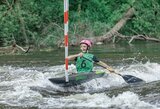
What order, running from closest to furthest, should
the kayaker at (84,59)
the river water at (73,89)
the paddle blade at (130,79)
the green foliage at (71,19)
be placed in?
the river water at (73,89) < the kayaker at (84,59) < the paddle blade at (130,79) < the green foliage at (71,19)

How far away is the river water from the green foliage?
861cm

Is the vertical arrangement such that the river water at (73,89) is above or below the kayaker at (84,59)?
below

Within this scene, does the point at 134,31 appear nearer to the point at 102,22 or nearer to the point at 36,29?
the point at 102,22

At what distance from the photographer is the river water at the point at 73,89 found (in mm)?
9188

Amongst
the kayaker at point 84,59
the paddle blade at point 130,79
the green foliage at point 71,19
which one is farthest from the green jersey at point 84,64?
the green foliage at point 71,19

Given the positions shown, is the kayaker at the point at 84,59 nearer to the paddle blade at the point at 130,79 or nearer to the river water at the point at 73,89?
the river water at the point at 73,89

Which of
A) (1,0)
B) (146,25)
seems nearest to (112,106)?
(1,0)

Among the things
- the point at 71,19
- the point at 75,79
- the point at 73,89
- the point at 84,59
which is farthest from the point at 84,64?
the point at 71,19

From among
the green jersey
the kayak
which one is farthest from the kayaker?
the kayak

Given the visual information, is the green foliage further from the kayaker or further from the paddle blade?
the paddle blade

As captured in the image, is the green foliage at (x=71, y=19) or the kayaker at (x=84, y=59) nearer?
the kayaker at (x=84, y=59)

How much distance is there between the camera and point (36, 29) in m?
29.4

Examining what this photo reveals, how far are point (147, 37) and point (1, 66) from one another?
14926 millimetres

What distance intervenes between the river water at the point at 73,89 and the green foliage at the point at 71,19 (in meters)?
8.61
